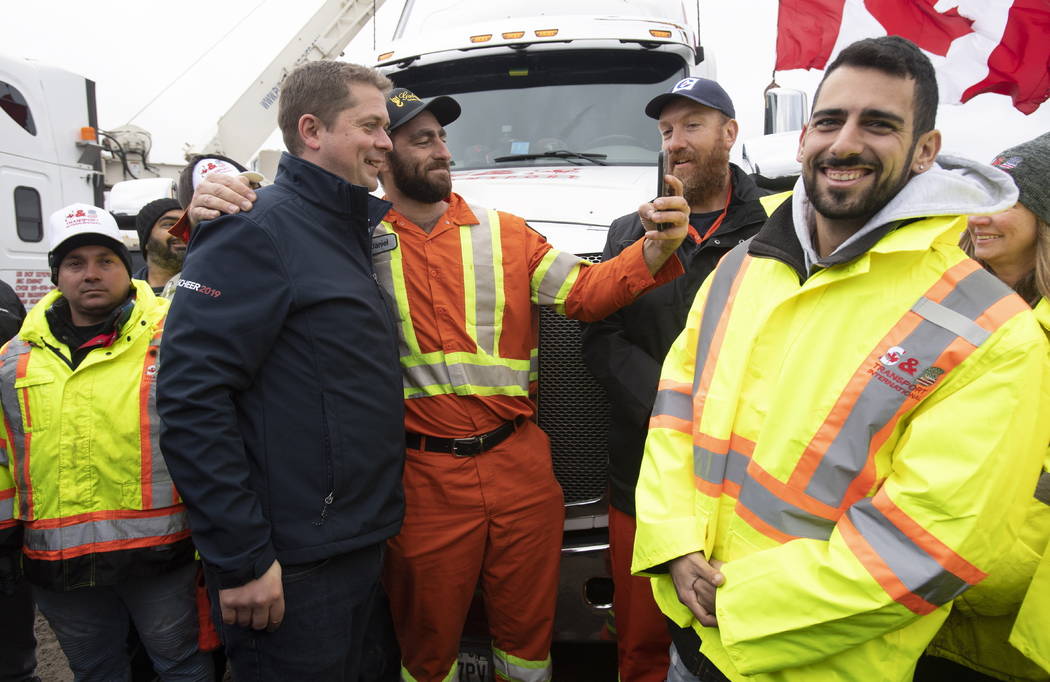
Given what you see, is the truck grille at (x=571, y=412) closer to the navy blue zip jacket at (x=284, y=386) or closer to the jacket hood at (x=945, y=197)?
the navy blue zip jacket at (x=284, y=386)

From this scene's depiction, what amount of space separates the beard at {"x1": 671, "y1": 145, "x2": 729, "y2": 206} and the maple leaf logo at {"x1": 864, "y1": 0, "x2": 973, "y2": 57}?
3.10m

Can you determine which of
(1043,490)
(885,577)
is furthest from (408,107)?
(1043,490)

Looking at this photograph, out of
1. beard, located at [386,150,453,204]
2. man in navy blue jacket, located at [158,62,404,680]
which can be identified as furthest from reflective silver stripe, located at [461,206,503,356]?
man in navy blue jacket, located at [158,62,404,680]

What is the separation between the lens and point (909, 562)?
1.37m

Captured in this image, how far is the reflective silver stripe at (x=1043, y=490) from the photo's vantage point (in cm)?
176

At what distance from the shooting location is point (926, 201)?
1.49 meters

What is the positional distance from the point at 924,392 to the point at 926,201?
415 millimetres

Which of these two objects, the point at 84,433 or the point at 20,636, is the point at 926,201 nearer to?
the point at 84,433

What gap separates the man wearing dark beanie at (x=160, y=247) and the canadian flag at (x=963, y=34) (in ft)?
14.8

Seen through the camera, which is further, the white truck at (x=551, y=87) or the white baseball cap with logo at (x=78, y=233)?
the white truck at (x=551, y=87)

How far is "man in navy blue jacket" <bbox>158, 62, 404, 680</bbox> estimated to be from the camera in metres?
1.81

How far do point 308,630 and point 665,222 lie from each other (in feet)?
5.39

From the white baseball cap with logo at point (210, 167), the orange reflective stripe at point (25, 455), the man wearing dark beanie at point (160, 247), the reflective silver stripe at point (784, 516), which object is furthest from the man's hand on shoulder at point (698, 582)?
the man wearing dark beanie at point (160, 247)

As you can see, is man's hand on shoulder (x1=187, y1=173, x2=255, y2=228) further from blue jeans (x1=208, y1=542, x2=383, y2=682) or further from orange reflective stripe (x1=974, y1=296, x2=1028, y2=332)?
orange reflective stripe (x1=974, y1=296, x2=1028, y2=332)
